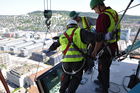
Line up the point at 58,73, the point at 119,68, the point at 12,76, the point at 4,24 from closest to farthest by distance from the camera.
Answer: the point at 58,73, the point at 119,68, the point at 12,76, the point at 4,24

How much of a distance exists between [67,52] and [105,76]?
20.2 inches

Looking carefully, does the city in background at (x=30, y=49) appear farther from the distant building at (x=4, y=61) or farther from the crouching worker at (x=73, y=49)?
the crouching worker at (x=73, y=49)

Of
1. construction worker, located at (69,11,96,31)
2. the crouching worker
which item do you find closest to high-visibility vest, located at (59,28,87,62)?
the crouching worker

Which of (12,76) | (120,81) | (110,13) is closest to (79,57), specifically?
(110,13)

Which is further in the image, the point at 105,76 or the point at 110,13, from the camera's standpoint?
the point at 105,76

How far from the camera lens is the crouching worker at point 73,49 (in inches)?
55.6

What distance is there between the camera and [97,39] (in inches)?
53.1

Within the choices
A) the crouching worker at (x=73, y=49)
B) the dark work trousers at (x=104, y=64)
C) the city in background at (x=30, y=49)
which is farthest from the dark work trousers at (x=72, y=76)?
the city in background at (x=30, y=49)

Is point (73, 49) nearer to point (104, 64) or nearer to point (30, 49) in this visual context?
point (104, 64)

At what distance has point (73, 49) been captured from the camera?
5.00 feet

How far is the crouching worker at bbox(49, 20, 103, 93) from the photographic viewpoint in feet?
4.63

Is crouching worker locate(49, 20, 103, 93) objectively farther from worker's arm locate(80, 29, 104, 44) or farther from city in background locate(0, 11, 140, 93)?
city in background locate(0, 11, 140, 93)

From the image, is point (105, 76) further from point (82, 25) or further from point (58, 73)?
point (82, 25)

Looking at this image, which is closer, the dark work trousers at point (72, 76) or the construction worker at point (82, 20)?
the dark work trousers at point (72, 76)
